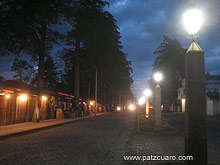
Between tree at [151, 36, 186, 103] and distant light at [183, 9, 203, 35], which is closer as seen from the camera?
distant light at [183, 9, 203, 35]

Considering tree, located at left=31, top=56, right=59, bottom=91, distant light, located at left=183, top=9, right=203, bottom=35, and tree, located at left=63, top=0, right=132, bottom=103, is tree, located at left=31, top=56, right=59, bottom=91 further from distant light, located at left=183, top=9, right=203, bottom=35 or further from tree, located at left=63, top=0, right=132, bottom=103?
distant light, located at left=183, top=9, right=203, bottom=35

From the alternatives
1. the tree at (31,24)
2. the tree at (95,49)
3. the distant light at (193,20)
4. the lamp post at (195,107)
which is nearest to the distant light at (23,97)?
the tree at (31,24)

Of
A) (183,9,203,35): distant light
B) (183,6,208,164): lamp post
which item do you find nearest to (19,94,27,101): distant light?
(183,9,203,35): distant light

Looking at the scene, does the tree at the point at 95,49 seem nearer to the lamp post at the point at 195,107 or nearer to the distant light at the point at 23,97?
the distant light at the point at 23,97

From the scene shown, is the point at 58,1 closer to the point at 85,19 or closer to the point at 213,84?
the point at 85,19

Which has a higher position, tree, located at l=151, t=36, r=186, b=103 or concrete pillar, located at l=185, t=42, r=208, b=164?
tree, located at l=151, t=36, r=186, b=103

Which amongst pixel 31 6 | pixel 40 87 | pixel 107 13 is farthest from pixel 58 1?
pixel 107 13

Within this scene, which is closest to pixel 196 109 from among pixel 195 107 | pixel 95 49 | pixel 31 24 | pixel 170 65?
pixel 195 107

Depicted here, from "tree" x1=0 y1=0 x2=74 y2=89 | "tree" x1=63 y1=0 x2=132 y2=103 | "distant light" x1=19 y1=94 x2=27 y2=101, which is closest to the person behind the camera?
"tree" x1=0 y1=0 x2=74 y2=89

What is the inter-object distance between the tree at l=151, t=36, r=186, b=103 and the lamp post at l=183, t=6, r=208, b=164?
60.3 metres

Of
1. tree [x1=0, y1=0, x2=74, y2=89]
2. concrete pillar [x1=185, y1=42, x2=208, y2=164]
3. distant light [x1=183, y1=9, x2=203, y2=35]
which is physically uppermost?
tree [x1=0, y1=0, x2=74, y2=89]

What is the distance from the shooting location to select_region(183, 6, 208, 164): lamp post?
15.6 ft

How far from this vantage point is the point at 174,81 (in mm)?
65312

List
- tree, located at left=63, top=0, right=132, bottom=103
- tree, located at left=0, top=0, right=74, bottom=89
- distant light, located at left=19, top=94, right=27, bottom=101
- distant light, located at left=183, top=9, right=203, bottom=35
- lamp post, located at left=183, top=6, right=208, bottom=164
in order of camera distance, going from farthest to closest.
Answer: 1. tree, located at left=63, top=0, right=132, bottom=103
2. distant light, located at left=19, top=94, right=27, bottom=101
3. tree, located at left=0, top=0, right=74, bottom=89
4. distant light, located at left=183, top=9, right=203, bottom=35
5. lamp post, located at left=183, top=6, right=208, bottom=164
